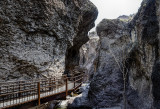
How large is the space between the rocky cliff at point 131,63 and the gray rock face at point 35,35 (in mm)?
3508

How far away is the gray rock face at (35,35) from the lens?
310 inches

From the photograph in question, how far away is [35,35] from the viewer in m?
9.09

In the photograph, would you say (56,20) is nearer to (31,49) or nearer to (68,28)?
(68,28)

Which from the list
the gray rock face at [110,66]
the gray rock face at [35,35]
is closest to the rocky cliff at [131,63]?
the gray rock face at [110,66]

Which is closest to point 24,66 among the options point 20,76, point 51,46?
point 20,76

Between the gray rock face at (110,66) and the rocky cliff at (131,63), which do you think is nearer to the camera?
the rocky cliff at (131,63)

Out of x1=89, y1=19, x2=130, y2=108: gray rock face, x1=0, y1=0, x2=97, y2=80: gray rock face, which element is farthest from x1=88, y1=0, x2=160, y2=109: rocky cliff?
x1=0, y1=0, x2=97, y2=80: gray rock face

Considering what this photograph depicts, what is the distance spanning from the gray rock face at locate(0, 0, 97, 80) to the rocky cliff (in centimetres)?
351

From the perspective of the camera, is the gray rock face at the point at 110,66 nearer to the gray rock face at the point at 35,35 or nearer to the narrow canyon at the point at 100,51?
the narrow canyon at the point at 100,51

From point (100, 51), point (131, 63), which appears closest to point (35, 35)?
point (100, 51)

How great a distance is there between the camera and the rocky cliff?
6.09 metres

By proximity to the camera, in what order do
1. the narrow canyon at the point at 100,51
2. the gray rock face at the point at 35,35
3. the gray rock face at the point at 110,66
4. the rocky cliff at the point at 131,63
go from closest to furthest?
the rocky cliff at the point at 131,63
the narrow canyon at the point at 100,51
the gray rock face at the point at 35,35
the gray rock face at the point at 110,66

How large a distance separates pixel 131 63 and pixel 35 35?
7178 millimetres

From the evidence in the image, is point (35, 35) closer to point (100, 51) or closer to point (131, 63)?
point (100, 51)
